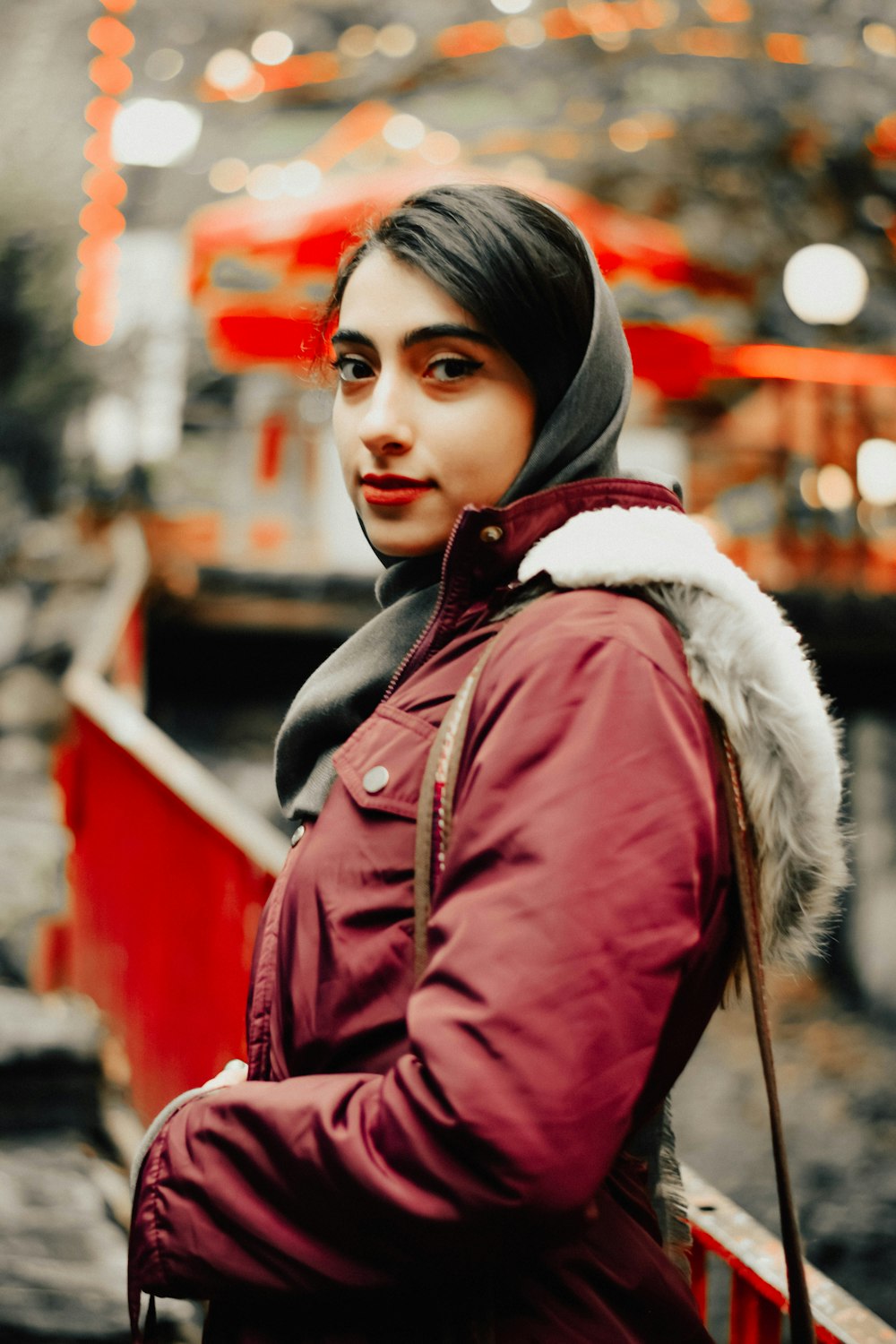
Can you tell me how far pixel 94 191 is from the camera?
397 inches

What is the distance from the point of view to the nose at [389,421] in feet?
4.15

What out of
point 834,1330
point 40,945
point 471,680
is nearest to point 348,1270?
point 471,680

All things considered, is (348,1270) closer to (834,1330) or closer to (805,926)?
(805,926)

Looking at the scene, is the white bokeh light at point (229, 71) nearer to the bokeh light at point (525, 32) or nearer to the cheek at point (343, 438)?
the bokeh light at point (525, 32)

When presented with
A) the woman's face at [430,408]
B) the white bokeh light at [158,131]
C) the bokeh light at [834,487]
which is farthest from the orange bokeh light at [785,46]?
the woman's face at [430,408]

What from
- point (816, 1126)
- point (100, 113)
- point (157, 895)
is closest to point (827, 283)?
point (100, 113)

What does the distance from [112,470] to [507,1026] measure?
356 inches

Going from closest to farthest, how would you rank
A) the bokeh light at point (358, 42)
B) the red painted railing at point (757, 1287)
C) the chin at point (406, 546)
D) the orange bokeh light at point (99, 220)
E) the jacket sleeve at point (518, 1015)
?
the jacket sleeve at point (518, 1015), the chin at point (406, 546), the red painted railing at point (757, 1287), the orange bokeh light at point (99, 220), the bokeh light at point (358, 42)

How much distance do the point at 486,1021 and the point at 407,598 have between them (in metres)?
0.63

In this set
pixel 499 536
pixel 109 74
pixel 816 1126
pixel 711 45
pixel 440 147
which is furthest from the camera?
pixel 440 147

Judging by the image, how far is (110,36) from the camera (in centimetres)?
1108

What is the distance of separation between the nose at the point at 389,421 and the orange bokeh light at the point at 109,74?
36.2ft

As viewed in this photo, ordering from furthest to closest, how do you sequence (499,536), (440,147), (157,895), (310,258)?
1. (440,147)
2. (310,258)
3. (157,895)
4. (499,536)

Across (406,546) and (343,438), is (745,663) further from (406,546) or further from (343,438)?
(343,438)
